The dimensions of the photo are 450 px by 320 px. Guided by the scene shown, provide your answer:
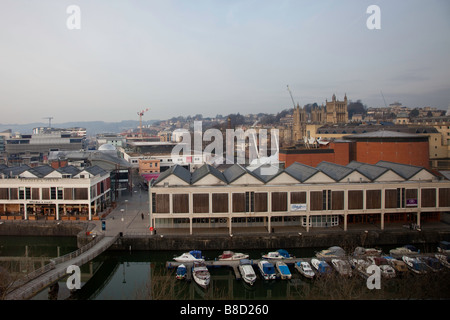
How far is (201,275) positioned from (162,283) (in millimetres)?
1656

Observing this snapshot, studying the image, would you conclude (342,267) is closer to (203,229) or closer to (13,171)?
(203,229)

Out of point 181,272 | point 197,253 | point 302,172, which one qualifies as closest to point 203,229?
point 197,253

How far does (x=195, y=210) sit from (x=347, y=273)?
8.56 meters

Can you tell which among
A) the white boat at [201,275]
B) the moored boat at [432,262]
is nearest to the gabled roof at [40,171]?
the white boat at [201,275]

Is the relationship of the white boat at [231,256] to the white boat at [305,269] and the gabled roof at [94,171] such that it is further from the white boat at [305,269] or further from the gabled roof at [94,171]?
the gabled roof at [94,171]

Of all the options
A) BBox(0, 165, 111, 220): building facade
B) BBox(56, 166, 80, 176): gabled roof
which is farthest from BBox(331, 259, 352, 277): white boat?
BBox(56, 166, 80, 176): gabled roof

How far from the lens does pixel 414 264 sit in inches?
604

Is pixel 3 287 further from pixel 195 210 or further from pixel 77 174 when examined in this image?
pixel 77 174

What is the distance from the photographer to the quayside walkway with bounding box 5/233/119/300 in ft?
38.8

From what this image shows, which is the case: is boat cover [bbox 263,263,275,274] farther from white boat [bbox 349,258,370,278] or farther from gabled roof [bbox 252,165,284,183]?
gabled roof [bbox 252,165,284,183]

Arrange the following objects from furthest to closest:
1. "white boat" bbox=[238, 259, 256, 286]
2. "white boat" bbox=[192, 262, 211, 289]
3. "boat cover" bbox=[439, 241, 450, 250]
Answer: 1. "boat cover" bbox=[439, 241, 450, 250]
2. "white boat" bbox=[238, 259, 256, 286]
3. "white boat" bbox=[192, 262, 211, 289]

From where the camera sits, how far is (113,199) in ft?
92.6

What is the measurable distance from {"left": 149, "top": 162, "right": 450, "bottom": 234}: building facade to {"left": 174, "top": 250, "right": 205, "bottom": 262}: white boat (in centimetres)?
195

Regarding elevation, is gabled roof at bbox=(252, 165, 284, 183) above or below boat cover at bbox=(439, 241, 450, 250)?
above
